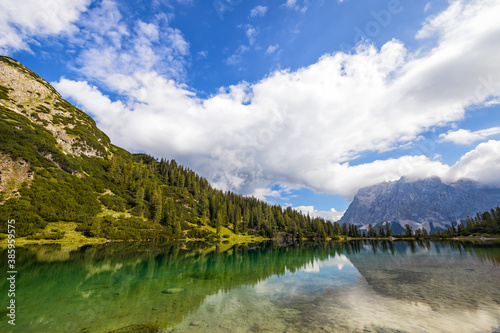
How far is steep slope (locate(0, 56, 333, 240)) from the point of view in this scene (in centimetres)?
8094

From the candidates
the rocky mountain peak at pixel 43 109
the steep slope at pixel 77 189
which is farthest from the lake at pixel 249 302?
the rocky mountain peak at pixel 43 109

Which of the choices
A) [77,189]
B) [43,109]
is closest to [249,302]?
[77,189]

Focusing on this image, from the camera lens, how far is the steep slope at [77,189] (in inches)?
3187

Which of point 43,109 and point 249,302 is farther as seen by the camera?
point 43,109

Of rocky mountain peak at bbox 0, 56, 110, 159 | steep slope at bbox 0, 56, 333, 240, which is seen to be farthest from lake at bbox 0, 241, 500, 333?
rocky mountain peak at bbox 0, 56, 110, 159

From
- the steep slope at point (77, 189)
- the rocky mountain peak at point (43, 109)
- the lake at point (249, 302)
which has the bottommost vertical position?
the lake at point (249, 302)

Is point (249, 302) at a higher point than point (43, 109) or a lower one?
lower

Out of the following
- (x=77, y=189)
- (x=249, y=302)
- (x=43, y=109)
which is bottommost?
(x=249, y=302)

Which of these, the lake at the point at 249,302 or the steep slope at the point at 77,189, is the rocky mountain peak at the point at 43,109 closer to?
the steep slope at the point at 77,189

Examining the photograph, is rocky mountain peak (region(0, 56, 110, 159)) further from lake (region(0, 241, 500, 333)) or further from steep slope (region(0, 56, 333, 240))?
lake (region(0, 241, 500, 333))

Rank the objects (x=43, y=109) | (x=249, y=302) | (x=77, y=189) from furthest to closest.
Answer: (x=43, y=109) → (x=77, y=189) → (x=249, y=302)

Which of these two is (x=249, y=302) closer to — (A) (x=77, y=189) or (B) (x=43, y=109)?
(A) (x=77, y=189)

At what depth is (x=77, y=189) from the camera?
10231 centimetres

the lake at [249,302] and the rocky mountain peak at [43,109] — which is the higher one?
the rocky mountain peak at [43,109]
